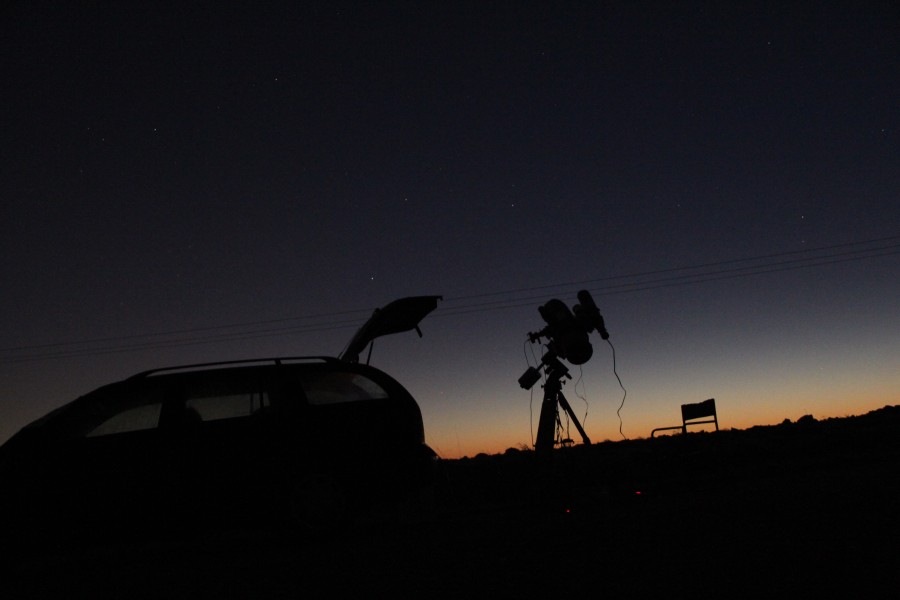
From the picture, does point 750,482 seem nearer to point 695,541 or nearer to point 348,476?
point 695,541

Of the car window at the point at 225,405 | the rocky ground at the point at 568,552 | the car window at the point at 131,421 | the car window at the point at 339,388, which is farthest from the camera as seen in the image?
the car window at the point at 339,388

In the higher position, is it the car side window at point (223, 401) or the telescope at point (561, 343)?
the telescope at point (561, 343)

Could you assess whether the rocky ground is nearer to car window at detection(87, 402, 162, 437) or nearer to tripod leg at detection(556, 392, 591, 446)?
car window at detection(87, 402, 162, 437)

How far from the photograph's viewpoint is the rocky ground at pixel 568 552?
4.05 metres

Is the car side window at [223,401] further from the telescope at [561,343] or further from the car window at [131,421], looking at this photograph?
the telescope at [561,343]

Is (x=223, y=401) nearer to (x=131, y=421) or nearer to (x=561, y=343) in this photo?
(x=131, y=421)

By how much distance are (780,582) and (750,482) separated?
6.45 metres

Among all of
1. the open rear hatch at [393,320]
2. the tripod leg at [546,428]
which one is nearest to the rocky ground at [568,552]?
the tripod leg at [546,428]

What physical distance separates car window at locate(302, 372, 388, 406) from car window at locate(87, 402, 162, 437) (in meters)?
1.36

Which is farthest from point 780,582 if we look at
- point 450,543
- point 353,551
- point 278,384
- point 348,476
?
point 278,384

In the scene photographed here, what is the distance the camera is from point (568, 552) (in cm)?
512

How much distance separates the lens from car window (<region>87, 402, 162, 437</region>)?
6.42 m

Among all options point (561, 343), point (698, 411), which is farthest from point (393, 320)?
point (698, 411)

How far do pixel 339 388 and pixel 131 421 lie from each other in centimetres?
188
